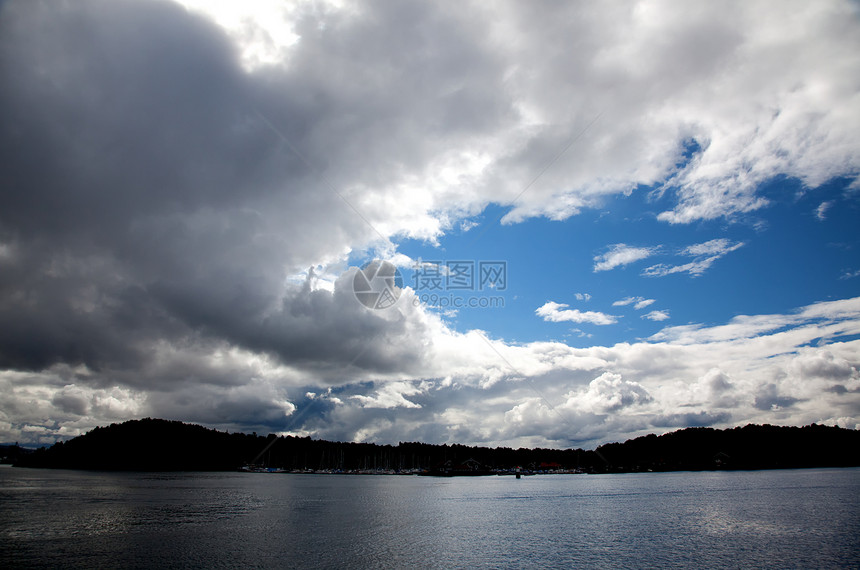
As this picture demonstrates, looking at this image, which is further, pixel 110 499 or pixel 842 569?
pixel 110 499

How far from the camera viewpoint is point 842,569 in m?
43.1

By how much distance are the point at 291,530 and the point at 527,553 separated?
100ft

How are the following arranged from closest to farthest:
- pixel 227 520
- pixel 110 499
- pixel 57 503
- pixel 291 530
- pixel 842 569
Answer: pixel 842 569 < pixel 291 530 < pixel 227 520 < pixel 57 503 < pixel 110 499

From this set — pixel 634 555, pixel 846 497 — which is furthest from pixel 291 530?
pixel 846 497

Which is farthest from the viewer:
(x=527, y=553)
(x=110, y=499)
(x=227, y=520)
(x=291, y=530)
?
(x=110, y=499)

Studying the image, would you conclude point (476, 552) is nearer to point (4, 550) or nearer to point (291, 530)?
point (291, 530)

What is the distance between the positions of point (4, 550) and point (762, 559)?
72.0 meters

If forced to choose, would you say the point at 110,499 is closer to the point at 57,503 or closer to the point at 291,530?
the point at 57,503

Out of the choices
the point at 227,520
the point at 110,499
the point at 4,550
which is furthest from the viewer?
the point at 110,499

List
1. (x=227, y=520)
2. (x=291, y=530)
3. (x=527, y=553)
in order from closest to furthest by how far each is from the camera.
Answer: (x=527, y=553) < (x=291, y=530) < (x=227, y=520)

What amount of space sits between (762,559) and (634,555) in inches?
453

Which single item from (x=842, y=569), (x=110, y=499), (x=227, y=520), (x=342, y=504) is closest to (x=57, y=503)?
(x=110, y=499)

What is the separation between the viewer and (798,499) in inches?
4026

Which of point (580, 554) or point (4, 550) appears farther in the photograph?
point (580, 554)
